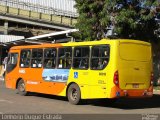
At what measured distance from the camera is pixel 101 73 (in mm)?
15742

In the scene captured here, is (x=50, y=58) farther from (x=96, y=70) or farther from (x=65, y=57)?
(x=96, y=70)

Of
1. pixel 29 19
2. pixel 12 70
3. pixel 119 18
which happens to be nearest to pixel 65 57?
A: pixel 12 70

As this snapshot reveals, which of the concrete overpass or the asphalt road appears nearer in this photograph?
the asphalt road

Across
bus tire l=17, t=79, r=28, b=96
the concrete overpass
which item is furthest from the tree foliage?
the concrete overpass

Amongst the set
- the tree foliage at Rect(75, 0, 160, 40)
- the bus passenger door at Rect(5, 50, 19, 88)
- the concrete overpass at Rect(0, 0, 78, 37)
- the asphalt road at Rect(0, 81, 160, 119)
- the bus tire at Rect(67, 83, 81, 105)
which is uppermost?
the concrete overpass at Rect(0, 0, 78, 37)

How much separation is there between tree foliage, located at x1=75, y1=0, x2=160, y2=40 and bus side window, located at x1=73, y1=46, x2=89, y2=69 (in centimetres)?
549

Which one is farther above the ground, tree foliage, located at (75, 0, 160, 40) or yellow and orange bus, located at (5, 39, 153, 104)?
tree foliage, located at (75, 0, 160, 40)

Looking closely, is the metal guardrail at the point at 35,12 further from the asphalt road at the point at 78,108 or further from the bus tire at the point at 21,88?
the asphalt road at the point at 78,108

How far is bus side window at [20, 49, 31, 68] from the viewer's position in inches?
791

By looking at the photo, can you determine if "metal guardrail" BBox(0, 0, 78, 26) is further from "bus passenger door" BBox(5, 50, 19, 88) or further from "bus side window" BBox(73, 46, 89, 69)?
"bus side window" BBox(73, 46, 89, 69)

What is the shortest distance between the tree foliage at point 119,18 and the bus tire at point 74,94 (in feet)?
20.2

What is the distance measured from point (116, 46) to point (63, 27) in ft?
140

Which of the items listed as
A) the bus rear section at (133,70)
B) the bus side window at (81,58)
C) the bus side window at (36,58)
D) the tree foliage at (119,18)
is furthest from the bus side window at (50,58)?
the tree foliage at (119,18)

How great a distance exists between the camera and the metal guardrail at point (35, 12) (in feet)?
184
